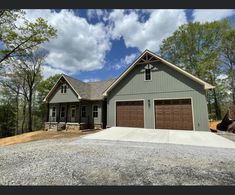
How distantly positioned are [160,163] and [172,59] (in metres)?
25.4

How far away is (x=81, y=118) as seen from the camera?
18938 mm

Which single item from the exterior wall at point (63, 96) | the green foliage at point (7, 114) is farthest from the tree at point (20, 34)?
the green foliage at point (7, 114)

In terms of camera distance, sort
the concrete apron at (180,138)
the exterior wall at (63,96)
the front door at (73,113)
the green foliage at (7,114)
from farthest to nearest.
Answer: the green foliage at (7,114)
the front door at (73,113)
the exterior wall at (63,96)
the concrete apron at (180,138)

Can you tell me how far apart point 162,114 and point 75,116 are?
36.3 ft

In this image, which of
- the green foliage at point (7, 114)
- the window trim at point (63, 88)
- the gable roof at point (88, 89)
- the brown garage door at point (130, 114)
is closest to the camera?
the brown garage door at point (130, 114)

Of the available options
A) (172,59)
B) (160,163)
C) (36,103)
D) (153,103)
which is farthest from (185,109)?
(36,103)

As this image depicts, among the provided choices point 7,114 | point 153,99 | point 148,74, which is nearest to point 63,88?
point 148,74

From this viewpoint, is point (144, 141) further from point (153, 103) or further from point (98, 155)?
point (153, 103)

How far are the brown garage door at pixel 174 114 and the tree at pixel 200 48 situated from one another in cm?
1442

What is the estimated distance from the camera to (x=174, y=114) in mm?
12992

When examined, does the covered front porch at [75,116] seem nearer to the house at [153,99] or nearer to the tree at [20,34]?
the house at [153,99]

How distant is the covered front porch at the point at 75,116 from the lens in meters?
17.9

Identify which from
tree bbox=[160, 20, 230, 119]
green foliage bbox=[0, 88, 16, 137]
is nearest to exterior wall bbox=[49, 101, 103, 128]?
green foliage bbox=[0, 88, 16, 137]

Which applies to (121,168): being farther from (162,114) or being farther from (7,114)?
(7,114)
